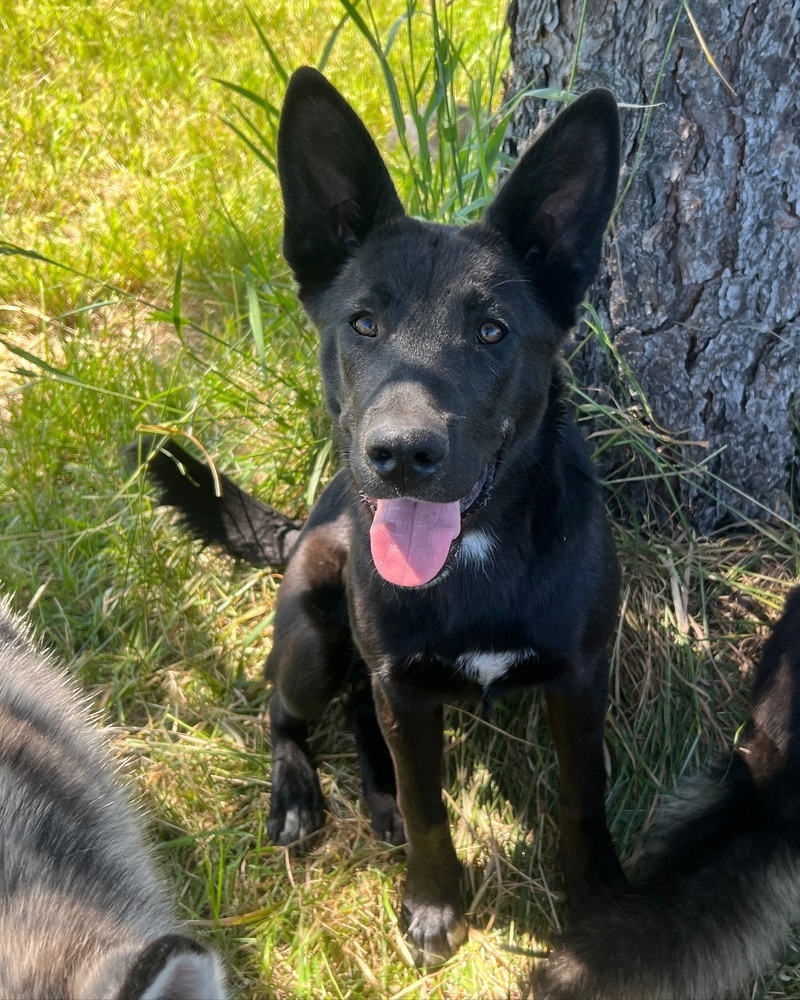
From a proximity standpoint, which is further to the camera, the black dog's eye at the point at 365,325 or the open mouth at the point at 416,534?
the black dog's eye at the point at 365,325

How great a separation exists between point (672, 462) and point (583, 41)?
114 centimetres

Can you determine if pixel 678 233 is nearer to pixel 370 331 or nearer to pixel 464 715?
pixel 370 331

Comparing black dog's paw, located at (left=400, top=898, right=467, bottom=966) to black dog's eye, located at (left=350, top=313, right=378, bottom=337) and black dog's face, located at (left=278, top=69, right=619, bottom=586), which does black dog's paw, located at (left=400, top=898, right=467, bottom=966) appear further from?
black dog's eye, located at (left=350, top=313, right=378, bottom=337)

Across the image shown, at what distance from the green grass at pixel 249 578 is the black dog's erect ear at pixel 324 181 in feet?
1.36

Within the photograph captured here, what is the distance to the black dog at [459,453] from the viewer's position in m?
1.85

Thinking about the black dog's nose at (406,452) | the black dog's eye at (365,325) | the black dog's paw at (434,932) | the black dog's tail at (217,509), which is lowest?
the black dog's paw at (434,932)

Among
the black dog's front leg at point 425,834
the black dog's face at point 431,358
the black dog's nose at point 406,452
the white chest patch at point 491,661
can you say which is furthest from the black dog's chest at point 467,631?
the black dog's nose at point 406,452

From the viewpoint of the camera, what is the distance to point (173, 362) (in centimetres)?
348

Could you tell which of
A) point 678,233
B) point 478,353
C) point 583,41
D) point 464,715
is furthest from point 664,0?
point 464,715

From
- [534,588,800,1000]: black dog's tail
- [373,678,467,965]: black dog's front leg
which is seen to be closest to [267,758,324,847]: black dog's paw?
[373,678,467,965]: black dog's front leg

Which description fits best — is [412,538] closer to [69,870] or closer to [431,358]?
[431,358]

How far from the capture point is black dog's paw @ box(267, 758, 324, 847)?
8.23ft

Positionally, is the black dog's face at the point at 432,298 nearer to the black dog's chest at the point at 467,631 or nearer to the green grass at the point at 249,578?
the black dog's chest at the point at 467,631

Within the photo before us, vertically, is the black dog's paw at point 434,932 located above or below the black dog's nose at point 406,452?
below
